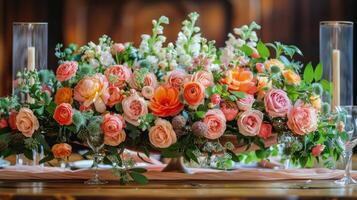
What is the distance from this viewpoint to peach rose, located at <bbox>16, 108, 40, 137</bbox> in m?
1.84

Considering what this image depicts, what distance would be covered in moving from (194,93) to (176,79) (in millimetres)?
83

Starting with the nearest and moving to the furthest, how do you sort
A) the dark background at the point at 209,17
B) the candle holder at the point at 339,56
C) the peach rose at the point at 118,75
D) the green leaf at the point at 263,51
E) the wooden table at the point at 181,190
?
1. the wooden table at the point at 181,190
2. the peach rose at the point at 118,75
3. the green leaf at the point at 263,51
4. the candle holder at the point at 339,56
5. the dark background at the point at 209,17

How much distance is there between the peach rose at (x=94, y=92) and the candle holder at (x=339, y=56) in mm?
659

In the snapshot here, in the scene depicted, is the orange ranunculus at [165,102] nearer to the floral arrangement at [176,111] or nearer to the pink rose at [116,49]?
the floral arrangement at [176,111]

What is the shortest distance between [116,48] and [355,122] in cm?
65

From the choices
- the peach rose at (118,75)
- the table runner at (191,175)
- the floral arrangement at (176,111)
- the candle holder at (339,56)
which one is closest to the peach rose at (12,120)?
the floral arrangement at (176,111)

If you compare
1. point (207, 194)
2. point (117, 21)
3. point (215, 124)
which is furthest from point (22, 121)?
point (117, 21)

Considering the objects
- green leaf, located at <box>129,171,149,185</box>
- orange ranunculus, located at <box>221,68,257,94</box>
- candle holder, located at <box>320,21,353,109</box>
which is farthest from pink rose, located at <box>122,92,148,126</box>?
candle holder, located at <box>320,21,353,109</box>

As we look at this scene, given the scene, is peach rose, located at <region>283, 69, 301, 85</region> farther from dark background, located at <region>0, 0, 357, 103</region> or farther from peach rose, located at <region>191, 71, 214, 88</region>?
dark background, located at <region>0, 0, 357, 103</region>

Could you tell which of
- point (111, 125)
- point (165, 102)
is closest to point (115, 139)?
point (111, 125)

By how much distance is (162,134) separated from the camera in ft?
5.82

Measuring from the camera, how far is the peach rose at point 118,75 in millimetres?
1851

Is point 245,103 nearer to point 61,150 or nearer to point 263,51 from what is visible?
point 263,51

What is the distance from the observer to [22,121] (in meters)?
1.84
